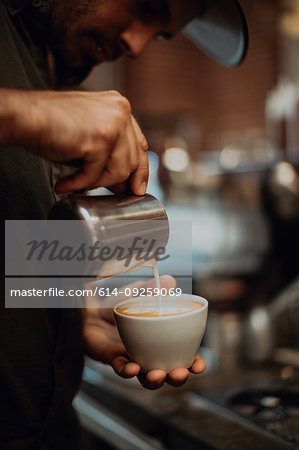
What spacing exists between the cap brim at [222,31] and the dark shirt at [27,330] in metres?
0.39

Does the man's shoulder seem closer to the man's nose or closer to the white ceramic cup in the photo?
the man's nose

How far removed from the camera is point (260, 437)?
35.8 inches

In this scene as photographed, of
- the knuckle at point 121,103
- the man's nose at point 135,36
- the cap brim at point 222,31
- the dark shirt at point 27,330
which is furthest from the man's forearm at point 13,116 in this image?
the cap brim at point 222,31

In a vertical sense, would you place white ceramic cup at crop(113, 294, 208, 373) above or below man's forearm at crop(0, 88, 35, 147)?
below

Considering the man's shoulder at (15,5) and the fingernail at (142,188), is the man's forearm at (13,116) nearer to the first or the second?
the fingernail at (142,188)

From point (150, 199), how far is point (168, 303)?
22 centimetres

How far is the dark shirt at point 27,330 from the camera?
797 mm

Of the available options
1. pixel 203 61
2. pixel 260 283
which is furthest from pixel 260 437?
pixel 203 61

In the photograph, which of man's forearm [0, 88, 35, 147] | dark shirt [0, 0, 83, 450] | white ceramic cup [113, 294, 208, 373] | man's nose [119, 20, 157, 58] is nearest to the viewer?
man's forearm [0, 88, 35, 147]

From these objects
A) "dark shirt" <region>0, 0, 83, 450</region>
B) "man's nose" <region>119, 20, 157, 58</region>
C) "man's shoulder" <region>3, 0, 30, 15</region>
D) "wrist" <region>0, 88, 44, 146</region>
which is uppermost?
"man's shoulder" <region>3, 0, 30, 15</region>

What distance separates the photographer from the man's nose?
3.19 feet

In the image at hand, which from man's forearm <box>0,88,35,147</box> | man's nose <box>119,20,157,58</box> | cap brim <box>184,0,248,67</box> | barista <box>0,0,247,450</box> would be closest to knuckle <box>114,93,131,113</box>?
barista <box>0,0,247,450</box>

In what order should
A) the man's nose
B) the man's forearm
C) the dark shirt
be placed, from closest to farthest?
the man's forearm < the dark shirt < the man's nose

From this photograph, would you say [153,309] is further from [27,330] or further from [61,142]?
[61,142]
